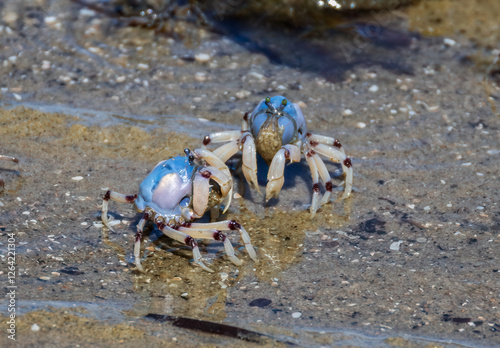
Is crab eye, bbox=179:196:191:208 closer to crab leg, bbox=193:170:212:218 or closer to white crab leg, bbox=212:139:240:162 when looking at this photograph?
crab leg, bbox=193:170:212:218

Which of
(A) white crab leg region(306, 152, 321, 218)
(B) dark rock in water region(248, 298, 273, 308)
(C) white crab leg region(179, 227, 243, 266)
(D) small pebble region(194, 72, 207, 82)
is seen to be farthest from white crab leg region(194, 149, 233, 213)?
(D) small pebble region(194, 72, 207, 82)

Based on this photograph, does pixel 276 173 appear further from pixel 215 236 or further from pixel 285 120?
pixel 215 236

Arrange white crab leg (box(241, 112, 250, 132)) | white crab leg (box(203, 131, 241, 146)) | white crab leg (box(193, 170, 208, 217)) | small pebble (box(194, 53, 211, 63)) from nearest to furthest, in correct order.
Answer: white crab leg (box(193, 170, 208, 217)) → white crab leg (box(203, 131, 241, 146)) → white crab leg (box(241, 112, 250, 132)) → small pebble (box(194, 53, 211, 63))

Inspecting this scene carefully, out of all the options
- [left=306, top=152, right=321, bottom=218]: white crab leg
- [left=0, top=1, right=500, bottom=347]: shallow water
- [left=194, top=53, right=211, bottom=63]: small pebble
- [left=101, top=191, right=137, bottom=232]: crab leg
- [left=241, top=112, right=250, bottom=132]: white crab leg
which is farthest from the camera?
[left=194, top=53, right=211, bottom=63]: small pebble

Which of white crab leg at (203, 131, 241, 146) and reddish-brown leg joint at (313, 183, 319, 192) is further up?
white crab leg at (203, 131, 241, 146)

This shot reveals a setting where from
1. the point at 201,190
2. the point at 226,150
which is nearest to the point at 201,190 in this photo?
the point at 201,190
